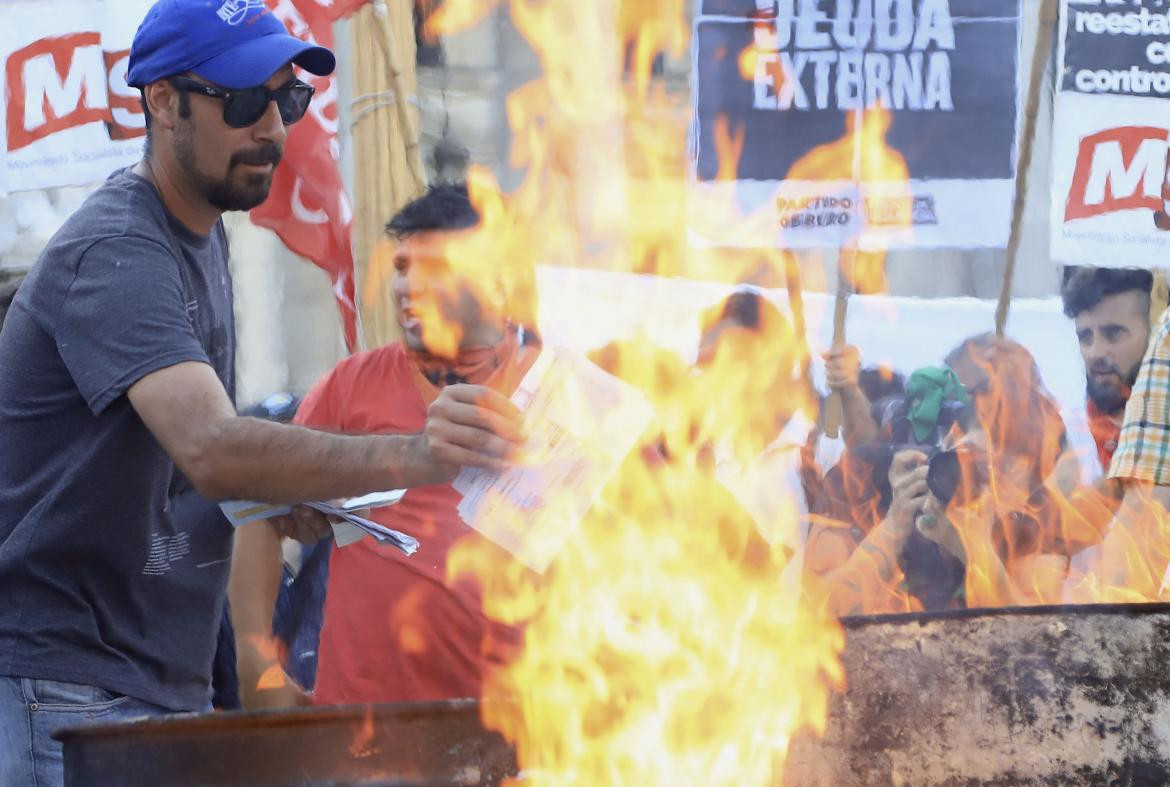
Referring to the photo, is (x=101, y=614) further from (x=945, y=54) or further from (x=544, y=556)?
(x=945, y=54)

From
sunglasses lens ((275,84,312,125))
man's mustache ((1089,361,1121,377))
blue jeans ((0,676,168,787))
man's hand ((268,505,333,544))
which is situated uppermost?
sunglasses lens ((275,84,312,125))

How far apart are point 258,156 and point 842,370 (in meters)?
2.64

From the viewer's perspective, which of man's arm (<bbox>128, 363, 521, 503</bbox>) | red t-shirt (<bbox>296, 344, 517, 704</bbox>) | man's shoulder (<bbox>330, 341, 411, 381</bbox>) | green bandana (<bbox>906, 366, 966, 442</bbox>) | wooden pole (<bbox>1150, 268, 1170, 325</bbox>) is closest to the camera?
man's arm (<bbox>128, 363, 521, 503</bbox>)

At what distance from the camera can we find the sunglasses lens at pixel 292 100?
2602mm

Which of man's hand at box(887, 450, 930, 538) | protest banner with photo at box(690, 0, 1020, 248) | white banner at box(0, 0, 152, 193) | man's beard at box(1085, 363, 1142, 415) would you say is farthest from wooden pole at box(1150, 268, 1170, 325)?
white banner at box(0, 0, 152, 193)

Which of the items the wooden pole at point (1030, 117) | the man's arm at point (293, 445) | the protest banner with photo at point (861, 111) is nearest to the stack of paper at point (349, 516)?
the man's arm at point (293, 445)

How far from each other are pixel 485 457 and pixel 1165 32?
3.66 metres

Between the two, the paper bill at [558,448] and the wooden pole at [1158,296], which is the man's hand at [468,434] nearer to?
the paper bill at [558,448]

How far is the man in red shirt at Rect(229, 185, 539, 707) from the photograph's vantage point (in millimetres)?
3098

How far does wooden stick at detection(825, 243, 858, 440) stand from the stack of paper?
7.73 feet

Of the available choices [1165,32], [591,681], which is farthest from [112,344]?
[1165,32]

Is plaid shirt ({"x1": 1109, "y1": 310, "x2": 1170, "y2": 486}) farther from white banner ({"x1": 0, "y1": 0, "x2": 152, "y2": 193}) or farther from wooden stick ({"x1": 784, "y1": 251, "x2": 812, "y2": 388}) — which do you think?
white banner ({"x1": 0, "y1": 0, "x2": 152, "y2": 193})

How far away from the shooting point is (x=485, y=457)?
225cm

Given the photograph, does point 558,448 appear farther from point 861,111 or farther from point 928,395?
point 861,111
